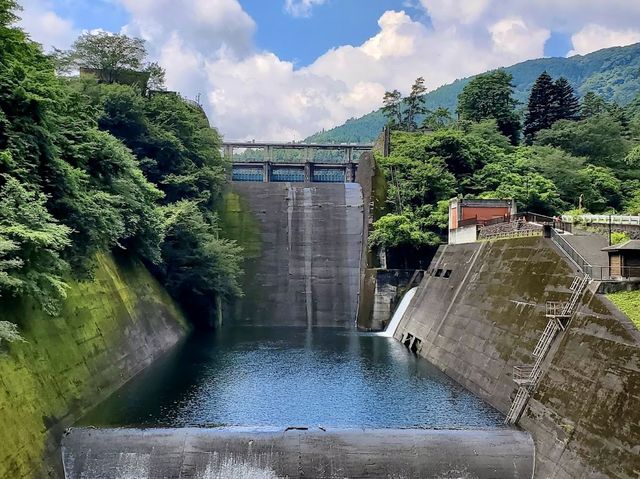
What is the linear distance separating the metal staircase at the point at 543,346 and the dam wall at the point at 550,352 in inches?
10.9

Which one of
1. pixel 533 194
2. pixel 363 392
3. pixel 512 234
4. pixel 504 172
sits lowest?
pixel 363 392

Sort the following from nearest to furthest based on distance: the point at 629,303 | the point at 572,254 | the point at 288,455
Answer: the point at 288,455 → the point at 629,303 → the point at 572,254

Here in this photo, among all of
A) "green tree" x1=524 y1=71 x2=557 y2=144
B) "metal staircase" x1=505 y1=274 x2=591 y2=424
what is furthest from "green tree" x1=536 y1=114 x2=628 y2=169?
"metal staircase" x1=505 y1=274 x2=591 y2=424

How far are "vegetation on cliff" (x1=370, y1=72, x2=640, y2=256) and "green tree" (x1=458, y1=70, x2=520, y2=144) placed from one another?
2945 millimetres

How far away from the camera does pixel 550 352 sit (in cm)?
1528

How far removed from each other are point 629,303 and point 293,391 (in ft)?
38.2

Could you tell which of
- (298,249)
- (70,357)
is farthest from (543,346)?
(298,249)

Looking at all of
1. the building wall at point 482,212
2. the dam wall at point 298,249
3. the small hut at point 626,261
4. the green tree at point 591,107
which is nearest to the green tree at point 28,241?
the small hut at point 626,261

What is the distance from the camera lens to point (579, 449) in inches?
465

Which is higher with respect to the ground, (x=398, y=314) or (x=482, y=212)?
(x=482, y=212)

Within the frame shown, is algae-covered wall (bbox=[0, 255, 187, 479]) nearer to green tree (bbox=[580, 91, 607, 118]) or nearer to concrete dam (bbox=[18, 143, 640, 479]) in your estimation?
concrete dam (bbox=[18, 143, 640, 479])

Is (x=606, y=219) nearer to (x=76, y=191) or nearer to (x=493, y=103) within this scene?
(x=76, y=191)

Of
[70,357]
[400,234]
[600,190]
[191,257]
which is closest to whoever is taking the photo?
[70,357]

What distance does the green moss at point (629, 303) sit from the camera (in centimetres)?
1294
